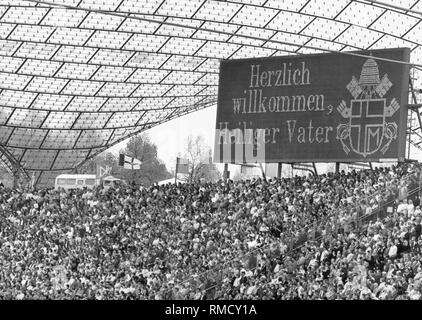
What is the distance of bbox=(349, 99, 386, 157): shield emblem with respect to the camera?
38125 millimetres

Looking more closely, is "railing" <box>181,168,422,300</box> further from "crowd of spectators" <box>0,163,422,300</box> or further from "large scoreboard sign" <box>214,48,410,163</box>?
"large scoreboard sign" <box>214,48,410,163</box>

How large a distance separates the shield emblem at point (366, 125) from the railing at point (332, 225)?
4781 mm

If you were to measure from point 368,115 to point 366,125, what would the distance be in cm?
36

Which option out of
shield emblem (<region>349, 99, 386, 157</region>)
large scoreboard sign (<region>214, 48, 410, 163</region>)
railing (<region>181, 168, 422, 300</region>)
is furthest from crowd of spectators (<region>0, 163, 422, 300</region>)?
shield emblem (<region>349, 99, 386, 157</region>)

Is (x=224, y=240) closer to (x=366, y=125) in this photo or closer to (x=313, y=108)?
(x=366, y=125)

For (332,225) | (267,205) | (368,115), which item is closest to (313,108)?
(368,115)

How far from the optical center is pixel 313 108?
4050 cm

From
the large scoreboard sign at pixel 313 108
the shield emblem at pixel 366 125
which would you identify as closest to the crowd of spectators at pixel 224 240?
the large scoreboard sign at pixel 313 108

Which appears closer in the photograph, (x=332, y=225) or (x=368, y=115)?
(x=332, y=225)

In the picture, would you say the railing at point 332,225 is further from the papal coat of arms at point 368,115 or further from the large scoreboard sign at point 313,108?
the large scoreboard sign at point 313,108

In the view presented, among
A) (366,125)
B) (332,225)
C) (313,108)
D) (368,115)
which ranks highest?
(313,108)

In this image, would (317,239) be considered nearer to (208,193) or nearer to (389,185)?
(389,185)
